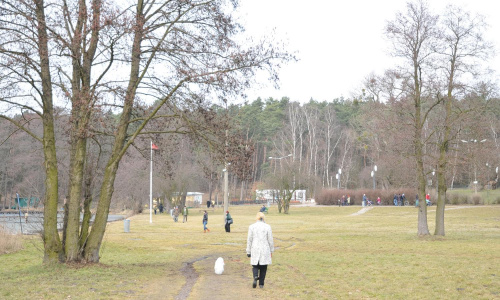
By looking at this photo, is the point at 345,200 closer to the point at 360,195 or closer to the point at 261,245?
the point at 360,195

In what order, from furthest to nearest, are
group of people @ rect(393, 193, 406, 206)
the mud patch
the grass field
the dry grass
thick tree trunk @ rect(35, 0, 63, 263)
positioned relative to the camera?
group of people @ rect(393, 193, 406, 206) < the dry grass < thick tree trunk @ rect(35, 0, 63, 263) < the grass field < the mud patch

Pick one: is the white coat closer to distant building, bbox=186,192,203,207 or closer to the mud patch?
the mud patch

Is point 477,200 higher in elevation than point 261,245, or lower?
higher

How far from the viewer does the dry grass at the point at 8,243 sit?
2156cm

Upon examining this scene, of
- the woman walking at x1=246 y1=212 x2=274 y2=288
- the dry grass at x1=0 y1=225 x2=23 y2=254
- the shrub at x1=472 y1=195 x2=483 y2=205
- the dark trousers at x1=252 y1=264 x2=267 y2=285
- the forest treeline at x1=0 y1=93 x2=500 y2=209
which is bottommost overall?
the dry grass at x1=0 y1=225 x2=23 y2=254

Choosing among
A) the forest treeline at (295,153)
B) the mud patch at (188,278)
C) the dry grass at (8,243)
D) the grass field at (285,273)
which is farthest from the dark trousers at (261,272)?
the dry grass at (8,243)

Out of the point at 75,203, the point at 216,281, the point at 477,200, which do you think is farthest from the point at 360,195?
the point at 216,281

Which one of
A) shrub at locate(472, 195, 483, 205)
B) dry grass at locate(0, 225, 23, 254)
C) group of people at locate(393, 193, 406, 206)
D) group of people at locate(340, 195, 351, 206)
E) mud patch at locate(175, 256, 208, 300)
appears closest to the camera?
mud patch at locate(175, 256, 208, 300)

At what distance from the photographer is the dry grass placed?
2156cm

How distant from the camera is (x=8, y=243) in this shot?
72.0ft

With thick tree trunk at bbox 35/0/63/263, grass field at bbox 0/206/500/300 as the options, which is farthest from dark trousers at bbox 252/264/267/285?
thick tree trunk at bbox 35/0/63/263

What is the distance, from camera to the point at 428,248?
72.1ft

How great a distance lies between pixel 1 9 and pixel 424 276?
12.4 metres

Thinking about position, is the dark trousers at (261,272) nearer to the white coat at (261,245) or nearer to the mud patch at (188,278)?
the white coat at (261,245)
